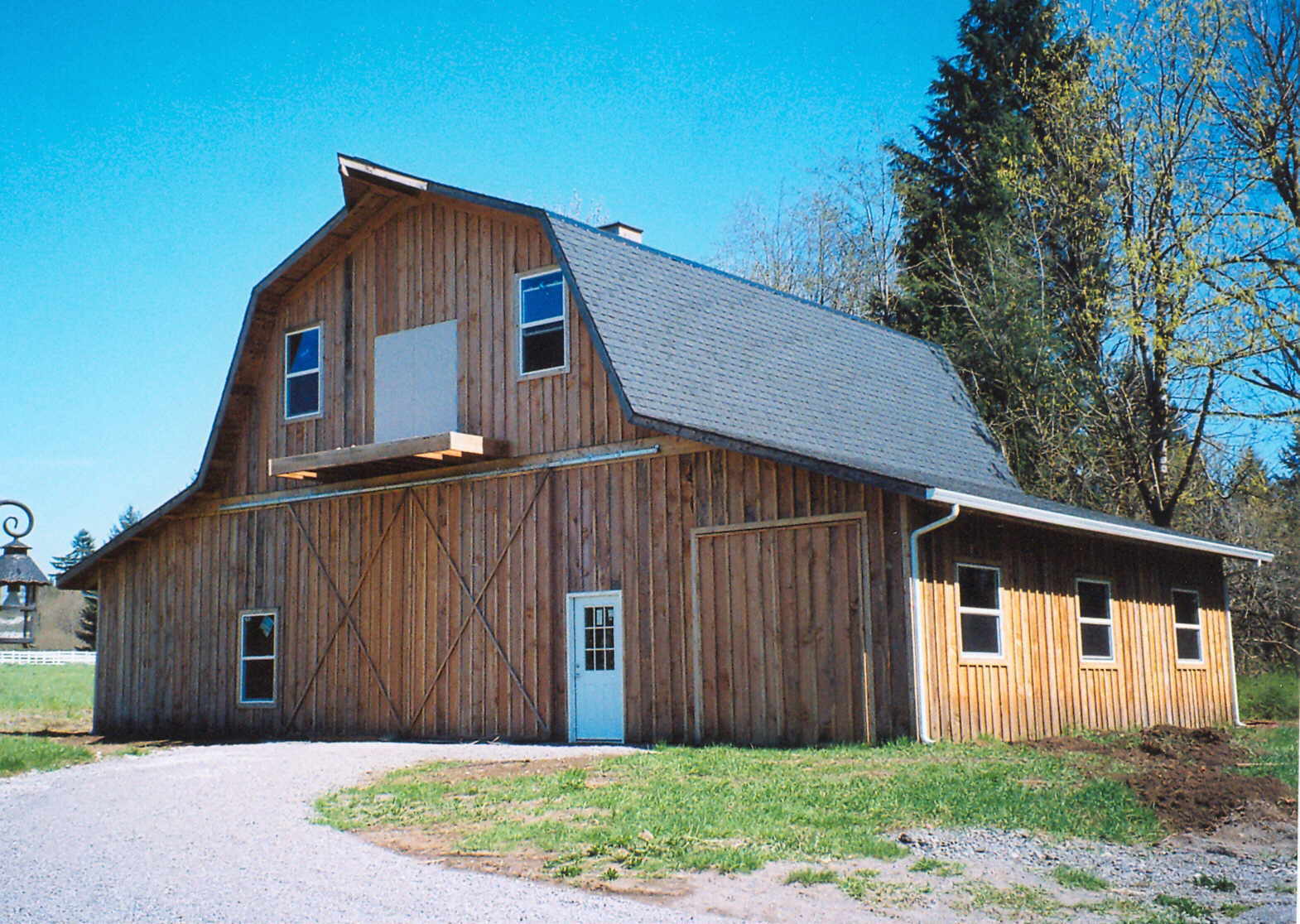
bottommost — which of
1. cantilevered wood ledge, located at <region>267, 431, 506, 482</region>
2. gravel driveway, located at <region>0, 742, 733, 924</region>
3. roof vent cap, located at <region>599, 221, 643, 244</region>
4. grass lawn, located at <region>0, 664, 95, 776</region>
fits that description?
gravel driveway, located at <region>0, 742, 733, 924</region>

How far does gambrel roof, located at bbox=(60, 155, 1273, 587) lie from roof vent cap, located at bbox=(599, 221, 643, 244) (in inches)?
42.1

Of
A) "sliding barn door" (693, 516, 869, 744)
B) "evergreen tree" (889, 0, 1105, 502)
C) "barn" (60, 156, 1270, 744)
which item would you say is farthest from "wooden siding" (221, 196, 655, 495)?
"evergreen tree" (889, 0, 1105, 502)

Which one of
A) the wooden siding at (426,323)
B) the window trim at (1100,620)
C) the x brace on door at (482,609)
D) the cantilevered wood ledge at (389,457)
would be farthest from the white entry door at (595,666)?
the window trim at (1100,620)

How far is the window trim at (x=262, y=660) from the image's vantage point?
743 inches

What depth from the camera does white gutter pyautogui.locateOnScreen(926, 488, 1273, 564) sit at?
13062 millimetres

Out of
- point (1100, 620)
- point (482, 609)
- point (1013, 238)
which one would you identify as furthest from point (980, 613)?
point (1013, 238)

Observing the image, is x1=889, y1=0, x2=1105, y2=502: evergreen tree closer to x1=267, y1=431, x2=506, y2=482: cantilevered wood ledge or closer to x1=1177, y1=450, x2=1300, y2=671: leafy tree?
x1=1177, y1=450, x2=1300, y2=671: leafy tree

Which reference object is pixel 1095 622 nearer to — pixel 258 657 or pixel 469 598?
pixel 469 598

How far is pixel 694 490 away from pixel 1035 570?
4.30 meters

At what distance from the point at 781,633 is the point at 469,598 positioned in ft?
15.0

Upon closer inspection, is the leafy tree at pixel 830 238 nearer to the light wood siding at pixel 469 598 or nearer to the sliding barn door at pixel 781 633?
the light wood siding at pixel 469 598

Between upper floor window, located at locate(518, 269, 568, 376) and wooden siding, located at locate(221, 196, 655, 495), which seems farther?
upper floor window, located at locate(518, 269, 568, 376)

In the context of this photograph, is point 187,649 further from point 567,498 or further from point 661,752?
point 661,752

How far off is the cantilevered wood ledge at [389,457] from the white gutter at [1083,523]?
19.9 feet
